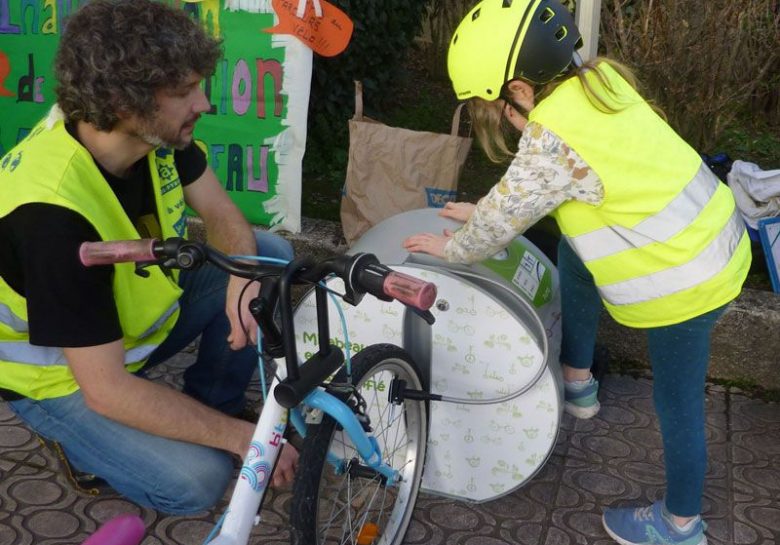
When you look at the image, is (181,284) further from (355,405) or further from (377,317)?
(355,405)

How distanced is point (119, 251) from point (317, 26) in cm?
203

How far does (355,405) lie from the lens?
2.36 m

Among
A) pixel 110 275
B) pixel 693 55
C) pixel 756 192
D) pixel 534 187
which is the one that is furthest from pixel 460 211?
pixel 693 55

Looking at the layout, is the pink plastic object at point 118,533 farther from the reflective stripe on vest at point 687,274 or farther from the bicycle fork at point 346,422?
the reflective stripe on vest at point 687,274

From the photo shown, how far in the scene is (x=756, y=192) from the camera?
148 inches

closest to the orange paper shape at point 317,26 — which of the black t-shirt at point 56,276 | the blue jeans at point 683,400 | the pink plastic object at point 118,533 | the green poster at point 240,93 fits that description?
the green poster at point 240,93

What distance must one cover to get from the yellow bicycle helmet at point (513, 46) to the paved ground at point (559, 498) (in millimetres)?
1302

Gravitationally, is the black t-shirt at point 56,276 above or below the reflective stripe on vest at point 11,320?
above

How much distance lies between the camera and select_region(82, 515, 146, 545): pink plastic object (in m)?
1.82

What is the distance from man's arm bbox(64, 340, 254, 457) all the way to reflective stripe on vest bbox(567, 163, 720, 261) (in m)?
1.01

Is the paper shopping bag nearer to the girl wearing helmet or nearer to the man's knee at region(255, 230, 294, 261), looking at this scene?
the man's knee at region(255, 230, 294, 261)

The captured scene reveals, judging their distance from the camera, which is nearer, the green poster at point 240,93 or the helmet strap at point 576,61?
the helmet strap at point 576,61

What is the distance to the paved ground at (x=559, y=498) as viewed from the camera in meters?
2.89

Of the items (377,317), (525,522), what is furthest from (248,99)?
(525,522)
